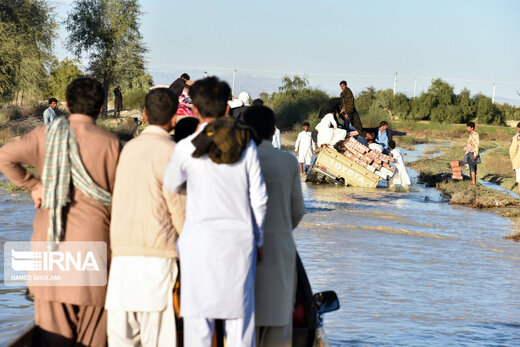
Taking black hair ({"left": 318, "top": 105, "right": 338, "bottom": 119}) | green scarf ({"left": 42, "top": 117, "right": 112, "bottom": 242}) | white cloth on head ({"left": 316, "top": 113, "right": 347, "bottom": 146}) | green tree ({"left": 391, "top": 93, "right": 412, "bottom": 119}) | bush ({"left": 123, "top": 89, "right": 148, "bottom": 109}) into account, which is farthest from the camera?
green tree ({"left": 391, "top": 93, "right": 412, "bottom": 119})

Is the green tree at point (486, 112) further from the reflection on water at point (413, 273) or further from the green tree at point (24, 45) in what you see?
the reflection on water at point (413, 273)

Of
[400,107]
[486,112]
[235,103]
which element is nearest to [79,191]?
[235,103]

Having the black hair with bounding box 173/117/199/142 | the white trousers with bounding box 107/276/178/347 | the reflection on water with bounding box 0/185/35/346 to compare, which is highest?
the black hair with bounding box 173/117/199/142

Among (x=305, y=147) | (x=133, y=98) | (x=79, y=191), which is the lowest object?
(x=133, y=98)

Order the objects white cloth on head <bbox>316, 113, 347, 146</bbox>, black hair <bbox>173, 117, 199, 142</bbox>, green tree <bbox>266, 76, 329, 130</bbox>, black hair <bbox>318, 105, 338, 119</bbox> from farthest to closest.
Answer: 1. green tree <bbox>266, 76, 329, 130</bbox>
2. black hair <bbox>318, 105, 338, 119</bbox>
3. white cloth on head <bbox>316, 113, 347, 146</bbox>
4. black hair <bbox>173, 117, 199, 142</bbox>

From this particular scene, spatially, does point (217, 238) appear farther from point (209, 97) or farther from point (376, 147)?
point (376, 147)

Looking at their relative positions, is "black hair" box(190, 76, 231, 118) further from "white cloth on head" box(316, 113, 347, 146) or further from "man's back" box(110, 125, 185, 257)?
"white cloth on head" box(316, 113, 347, 146)

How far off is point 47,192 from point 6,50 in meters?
32.6

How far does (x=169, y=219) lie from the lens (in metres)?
4.52

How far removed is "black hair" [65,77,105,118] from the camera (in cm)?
484

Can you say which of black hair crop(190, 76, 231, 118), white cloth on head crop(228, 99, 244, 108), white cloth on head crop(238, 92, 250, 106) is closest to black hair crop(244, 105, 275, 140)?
black hair crop(190, 76, 231, 118)

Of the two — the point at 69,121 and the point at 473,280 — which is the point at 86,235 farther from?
the point at 473,280

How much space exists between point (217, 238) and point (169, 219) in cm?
42

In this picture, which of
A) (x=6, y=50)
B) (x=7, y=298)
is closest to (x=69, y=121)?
(x=7, y=298)
